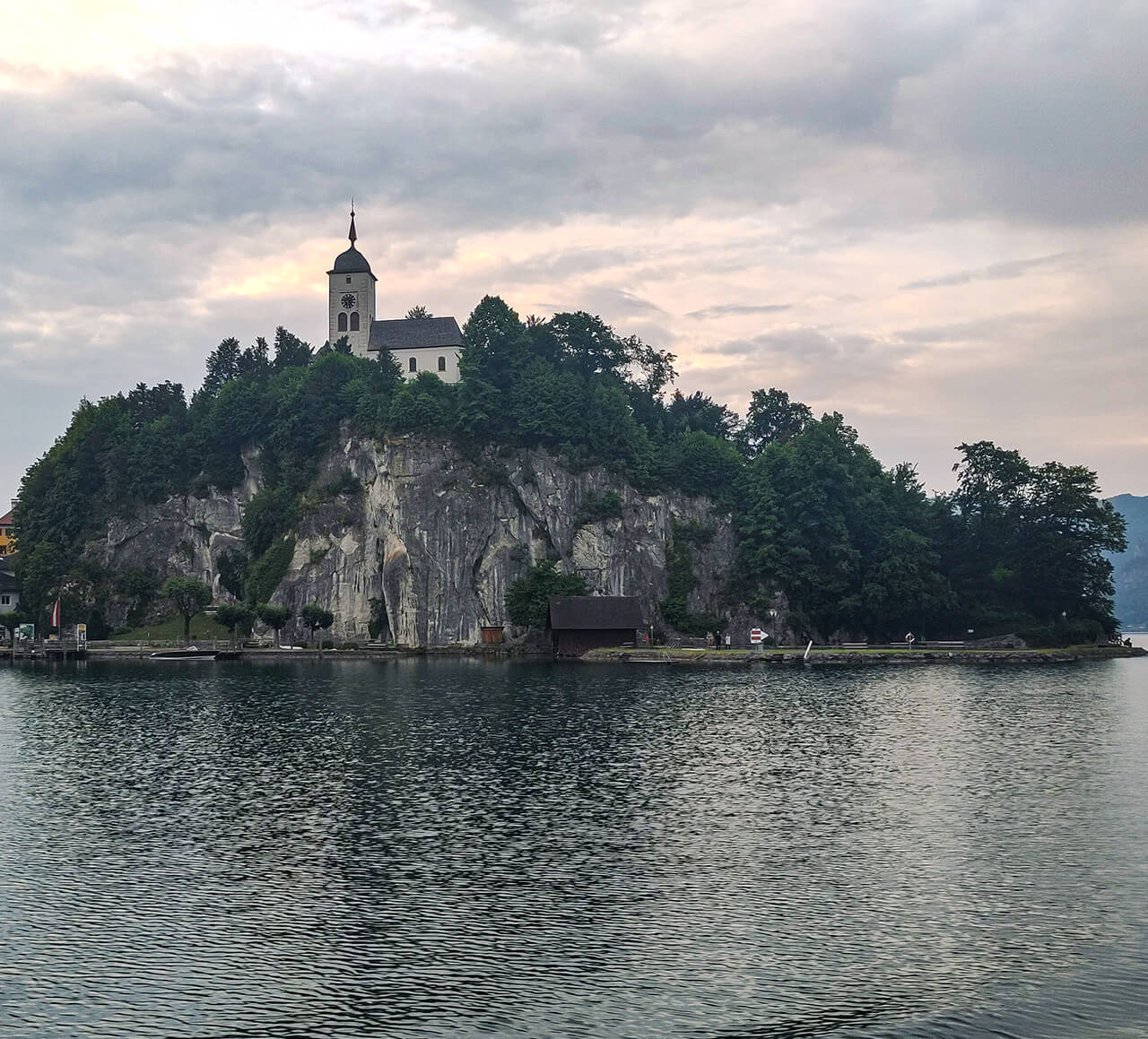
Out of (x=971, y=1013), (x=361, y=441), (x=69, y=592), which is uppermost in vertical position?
(x=361, y=441)

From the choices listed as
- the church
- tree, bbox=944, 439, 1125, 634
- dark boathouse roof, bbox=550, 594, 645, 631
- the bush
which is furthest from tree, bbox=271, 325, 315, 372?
tree, bbox=944, 439, 1125, 634

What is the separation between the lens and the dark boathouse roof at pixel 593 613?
456 ft

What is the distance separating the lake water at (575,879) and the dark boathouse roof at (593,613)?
69314 mm

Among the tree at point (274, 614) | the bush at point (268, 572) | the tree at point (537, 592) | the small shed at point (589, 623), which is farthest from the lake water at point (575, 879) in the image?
the bush at point (268, 572)

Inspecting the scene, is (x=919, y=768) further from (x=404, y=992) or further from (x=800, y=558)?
(x=800, y=558)

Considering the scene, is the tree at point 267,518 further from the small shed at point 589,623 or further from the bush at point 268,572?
the small shed at point 589,623

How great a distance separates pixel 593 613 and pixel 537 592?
8325 millimetres

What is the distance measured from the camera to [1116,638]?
492 ft

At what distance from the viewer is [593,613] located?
140m

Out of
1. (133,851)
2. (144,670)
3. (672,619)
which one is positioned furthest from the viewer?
(672,619)

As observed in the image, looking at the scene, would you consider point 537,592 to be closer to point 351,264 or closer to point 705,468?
point 705,468

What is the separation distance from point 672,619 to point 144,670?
214ft

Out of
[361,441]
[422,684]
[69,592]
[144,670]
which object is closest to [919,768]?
[422,684]

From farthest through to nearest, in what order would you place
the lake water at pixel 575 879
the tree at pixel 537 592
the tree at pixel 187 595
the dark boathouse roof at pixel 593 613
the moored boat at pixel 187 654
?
the tree at pixel 187 595 → the tree at pixel 537 592 → the dark boathouse roof at pixel 593 613 → the moored boat at pixel 187 654 → the lake water at pixel 575 879
